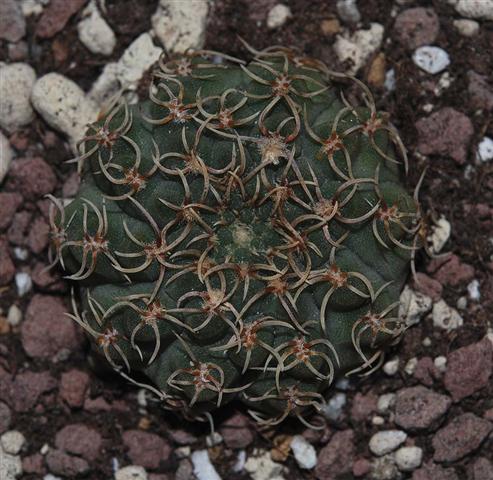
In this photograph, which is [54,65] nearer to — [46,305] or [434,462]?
[46,305]

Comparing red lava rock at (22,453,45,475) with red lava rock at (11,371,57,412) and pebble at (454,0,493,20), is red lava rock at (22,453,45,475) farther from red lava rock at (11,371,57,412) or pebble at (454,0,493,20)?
pebble at (454,0,493,20)

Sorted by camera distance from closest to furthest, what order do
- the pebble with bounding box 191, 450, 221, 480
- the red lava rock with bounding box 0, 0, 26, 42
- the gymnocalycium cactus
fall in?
the gymnocalycium cactus < the pebble with bounding box 191, 450, 221, 480 < the red lava rock with bounding box 0, 0, 26, 42

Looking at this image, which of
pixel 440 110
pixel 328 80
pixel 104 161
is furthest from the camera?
pixel 440 110

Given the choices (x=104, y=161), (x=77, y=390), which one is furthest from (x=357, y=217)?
(x=77, y=390)

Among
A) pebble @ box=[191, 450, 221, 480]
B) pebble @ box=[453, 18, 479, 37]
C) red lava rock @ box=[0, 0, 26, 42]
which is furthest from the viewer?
red lava rock @ box=[0, 0, 26, 42]

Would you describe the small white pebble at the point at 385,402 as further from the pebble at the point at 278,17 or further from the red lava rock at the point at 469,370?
the pebble at the point at 278,17

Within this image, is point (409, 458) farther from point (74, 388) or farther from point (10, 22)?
point (10, 22)

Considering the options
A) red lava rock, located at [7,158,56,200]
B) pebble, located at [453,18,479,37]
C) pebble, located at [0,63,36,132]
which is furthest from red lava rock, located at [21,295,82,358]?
pebble, located at [453,18,479,37]
